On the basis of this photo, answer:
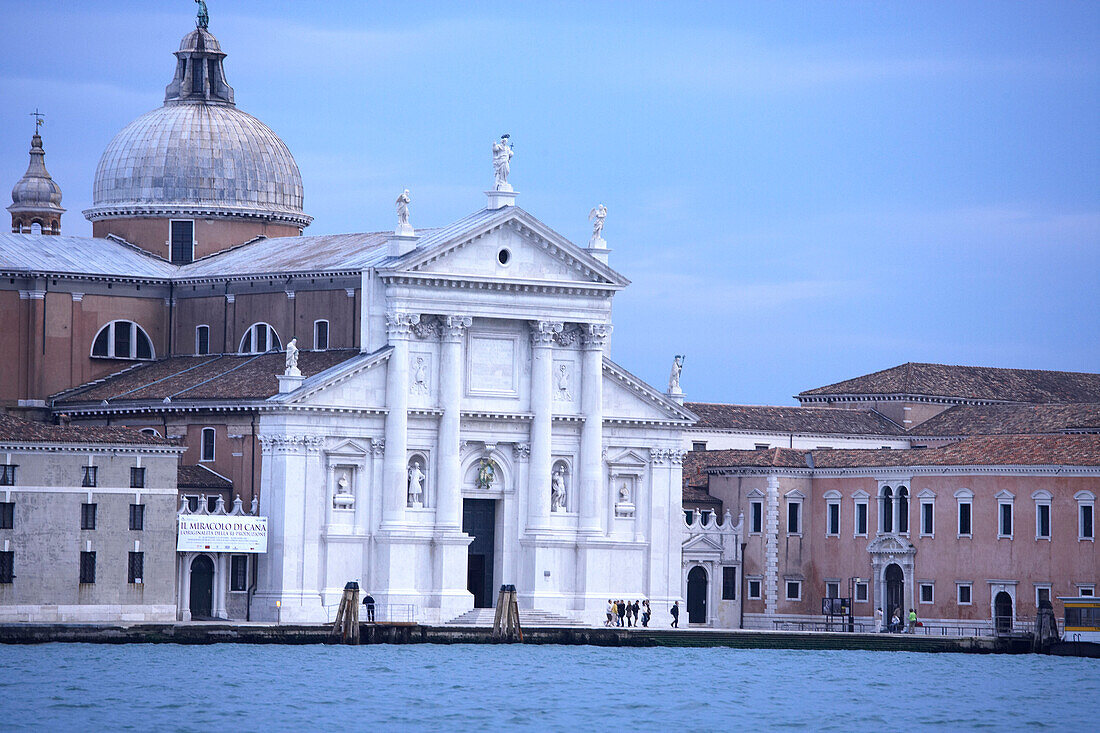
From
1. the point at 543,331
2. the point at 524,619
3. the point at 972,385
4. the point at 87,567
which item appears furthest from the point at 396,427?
the point at 972,385

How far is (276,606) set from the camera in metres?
62.7

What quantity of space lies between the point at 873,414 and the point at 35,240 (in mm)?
23808

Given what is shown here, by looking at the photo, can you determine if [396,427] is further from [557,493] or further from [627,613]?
[627,613]

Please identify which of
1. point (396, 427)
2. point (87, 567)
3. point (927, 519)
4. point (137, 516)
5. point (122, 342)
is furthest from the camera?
point (122, 342)

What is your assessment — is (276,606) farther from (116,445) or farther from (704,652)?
(704,652)

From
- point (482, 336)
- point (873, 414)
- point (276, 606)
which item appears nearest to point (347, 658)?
point (276, 606)

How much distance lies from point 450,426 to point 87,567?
9.15 m

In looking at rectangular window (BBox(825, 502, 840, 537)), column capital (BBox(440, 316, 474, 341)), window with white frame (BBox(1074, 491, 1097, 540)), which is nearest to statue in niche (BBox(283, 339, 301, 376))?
column capital (BBox(440, 316, 474, 341))

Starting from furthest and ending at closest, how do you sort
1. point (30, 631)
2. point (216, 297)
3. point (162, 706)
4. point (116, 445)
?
1. point (216, 297)
2. point (116, 445)
3. point (30, 631)
4. point (162, 706)

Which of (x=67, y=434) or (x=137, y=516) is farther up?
(x=67, y=434)

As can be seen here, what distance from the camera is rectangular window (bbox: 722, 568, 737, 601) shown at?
7288cm

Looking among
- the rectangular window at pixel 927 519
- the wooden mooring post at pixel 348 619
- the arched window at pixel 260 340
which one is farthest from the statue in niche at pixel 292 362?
the rectangular window at pixel 927 519

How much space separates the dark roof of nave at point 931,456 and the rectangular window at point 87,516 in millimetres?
19417

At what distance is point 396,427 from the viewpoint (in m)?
64.1
